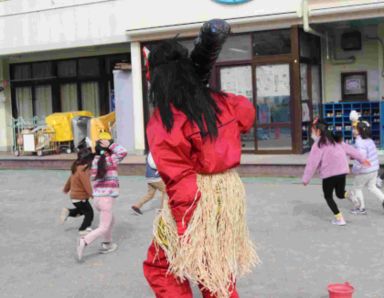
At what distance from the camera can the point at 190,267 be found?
3.20m

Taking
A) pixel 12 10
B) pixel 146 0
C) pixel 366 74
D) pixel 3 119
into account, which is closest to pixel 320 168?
pixel 366 74

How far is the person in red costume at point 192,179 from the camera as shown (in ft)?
10.3

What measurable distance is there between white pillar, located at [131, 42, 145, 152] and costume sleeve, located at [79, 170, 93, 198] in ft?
27.9

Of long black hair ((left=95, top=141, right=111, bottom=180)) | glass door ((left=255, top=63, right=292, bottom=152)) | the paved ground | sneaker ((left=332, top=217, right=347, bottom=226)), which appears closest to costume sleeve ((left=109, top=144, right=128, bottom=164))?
long black hair ((left=95, top=141, right=111, bottom=180))

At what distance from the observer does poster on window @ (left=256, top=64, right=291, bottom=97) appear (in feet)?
46.6

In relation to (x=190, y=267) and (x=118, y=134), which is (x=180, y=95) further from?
(x=118, y=134)

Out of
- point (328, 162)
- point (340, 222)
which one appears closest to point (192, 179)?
point (328, 162)

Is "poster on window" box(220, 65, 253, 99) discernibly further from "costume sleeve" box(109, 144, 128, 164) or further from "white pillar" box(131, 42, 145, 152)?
"costume sleeve" box(109, 144, 128, 164)

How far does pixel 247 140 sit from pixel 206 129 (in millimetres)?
11949

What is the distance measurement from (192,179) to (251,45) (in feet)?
38.6

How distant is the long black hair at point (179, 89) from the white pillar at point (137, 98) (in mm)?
12701

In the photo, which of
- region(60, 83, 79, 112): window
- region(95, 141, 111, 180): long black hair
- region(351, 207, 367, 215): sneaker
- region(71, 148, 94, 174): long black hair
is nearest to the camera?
region(95, 141, 111, 180): long black hair

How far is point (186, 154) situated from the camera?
3.15 meters

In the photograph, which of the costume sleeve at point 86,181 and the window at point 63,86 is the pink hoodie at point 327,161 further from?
the window at point 63,86
